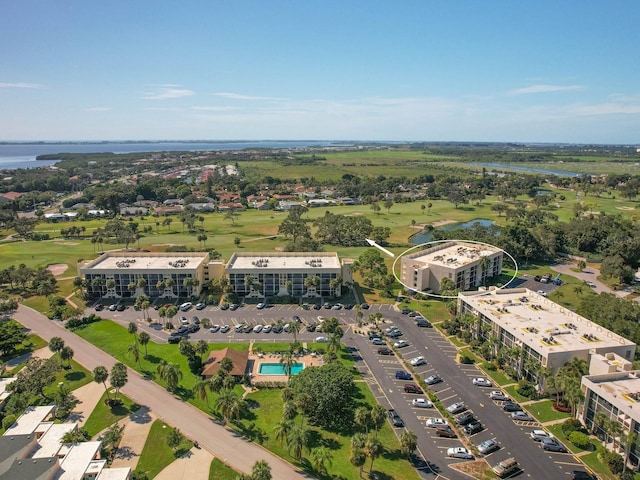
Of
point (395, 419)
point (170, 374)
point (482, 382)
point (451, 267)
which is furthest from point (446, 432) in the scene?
point (451, 267)

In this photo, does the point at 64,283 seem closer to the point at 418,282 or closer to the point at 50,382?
the point at 50,382

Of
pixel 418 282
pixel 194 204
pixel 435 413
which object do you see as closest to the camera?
pixel 435 413

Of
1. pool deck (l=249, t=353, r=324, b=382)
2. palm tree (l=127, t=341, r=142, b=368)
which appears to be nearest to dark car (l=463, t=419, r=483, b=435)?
pool deck (l=249, t=353, r=324, b=382)

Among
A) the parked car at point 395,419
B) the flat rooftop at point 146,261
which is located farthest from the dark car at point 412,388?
the flat rooftop at point 146,261

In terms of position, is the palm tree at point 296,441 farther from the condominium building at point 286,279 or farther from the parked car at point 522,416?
the condominium building at point 286,279

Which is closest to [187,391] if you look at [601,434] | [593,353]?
[601,434]

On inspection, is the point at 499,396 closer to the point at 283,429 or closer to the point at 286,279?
the point at 283,429

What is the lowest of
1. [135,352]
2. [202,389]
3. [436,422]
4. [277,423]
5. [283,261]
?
[436,422]
